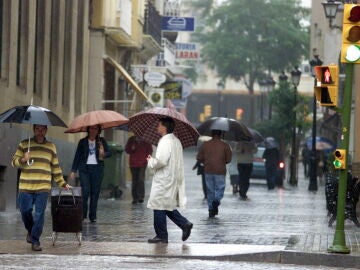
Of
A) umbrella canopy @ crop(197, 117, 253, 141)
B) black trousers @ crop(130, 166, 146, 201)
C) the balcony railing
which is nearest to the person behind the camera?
umbrella canopy @ crop(197, 117, 253, 141)

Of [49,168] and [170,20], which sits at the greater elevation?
[170,20]

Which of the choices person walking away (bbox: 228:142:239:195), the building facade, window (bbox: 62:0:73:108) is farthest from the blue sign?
window (bbox: 62:0:73:108)

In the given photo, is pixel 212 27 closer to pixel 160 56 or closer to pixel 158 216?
pixel 160 56

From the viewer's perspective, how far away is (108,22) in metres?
36.5

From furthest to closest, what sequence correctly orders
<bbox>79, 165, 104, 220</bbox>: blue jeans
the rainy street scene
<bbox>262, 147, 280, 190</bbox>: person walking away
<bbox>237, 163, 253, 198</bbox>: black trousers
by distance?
<bbox>262, 147, 280, 190</bbox>: person walking away → <bbox>237, 163, 253, 198</bbox>: black trousers → <bbox>79, 165, 104, 220</bbox>: blue jeans → the rainy street scene

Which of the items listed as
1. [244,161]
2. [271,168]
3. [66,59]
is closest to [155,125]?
[66,59]

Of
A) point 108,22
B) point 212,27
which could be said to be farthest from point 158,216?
point 212,27

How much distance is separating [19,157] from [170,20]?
1355 inches

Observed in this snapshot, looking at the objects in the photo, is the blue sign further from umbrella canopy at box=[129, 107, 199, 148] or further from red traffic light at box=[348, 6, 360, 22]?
red traffic light at box=[348, 6, 360, 22]

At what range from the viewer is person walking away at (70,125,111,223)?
21453 mm

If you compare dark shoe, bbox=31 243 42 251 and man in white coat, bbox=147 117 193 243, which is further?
man in white coat, bbox=147 117 193 243

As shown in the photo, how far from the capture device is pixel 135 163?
95.4 ft

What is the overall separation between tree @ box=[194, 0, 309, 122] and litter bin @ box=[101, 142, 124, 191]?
62.8m

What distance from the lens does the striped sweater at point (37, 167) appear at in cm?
1583
